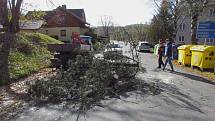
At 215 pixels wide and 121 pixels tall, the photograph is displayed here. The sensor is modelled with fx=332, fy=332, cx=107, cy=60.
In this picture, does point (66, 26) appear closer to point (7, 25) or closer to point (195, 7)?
point (195, 7)

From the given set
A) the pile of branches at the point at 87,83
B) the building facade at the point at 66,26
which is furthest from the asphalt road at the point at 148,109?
the building facade at the point at 66,26

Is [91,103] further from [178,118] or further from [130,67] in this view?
[130,67]

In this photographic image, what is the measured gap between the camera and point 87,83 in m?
10.3

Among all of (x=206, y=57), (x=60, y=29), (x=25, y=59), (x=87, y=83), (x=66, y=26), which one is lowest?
(x=87, y=83)

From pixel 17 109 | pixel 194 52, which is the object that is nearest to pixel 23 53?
pixel 194 52

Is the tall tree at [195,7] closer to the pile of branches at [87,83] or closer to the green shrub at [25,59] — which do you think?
the green shrub at [25,59]

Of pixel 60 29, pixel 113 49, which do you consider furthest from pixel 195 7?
pixel 60 29

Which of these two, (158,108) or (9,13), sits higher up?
(9,13)

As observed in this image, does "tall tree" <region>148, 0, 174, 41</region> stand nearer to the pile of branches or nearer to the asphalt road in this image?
the pile of branches

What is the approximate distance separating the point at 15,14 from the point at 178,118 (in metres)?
14.5

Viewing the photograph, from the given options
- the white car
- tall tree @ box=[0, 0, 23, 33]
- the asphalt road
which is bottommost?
the asphalt road

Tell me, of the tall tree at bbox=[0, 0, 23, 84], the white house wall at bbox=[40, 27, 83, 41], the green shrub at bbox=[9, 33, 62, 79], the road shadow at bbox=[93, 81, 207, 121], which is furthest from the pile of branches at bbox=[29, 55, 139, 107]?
the white house wall at bbox=[40, 27, 83, 41]

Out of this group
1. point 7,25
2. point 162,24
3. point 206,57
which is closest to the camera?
point 206,57

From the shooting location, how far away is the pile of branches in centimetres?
967
